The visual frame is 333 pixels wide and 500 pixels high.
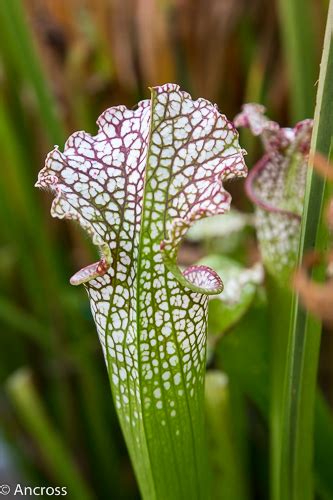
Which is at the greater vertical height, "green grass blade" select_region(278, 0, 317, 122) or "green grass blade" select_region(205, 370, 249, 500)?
"green grass blade" select_region(278, 0, 317, 122)

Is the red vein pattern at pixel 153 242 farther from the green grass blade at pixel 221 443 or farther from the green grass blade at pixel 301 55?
the green grass blade at pixel 301 55

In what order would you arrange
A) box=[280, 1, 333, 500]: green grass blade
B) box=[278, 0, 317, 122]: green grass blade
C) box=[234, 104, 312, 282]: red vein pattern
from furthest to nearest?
box=[278, 0, 317, 122]: green grass blade < box=[234, 104, 312, 282]: red vein pattern < box=[280, 1, 333, 500]: green grass blade

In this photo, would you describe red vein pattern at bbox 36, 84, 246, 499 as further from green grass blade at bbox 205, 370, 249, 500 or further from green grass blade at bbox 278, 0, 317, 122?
green grass blade at bbox 278, 0, 317, 122

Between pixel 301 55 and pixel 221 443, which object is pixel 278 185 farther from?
pixel 301 55

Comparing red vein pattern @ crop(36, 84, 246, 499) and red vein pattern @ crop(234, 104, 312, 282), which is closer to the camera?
red vein pattern @ crop(36, 84, 246, 499)

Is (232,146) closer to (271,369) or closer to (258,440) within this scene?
(271,369)

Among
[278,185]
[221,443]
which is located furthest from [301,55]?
[221,443]

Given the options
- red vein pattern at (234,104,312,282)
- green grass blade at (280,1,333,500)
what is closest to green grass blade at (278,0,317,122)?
red vein pattern at (234,104,312,282)
